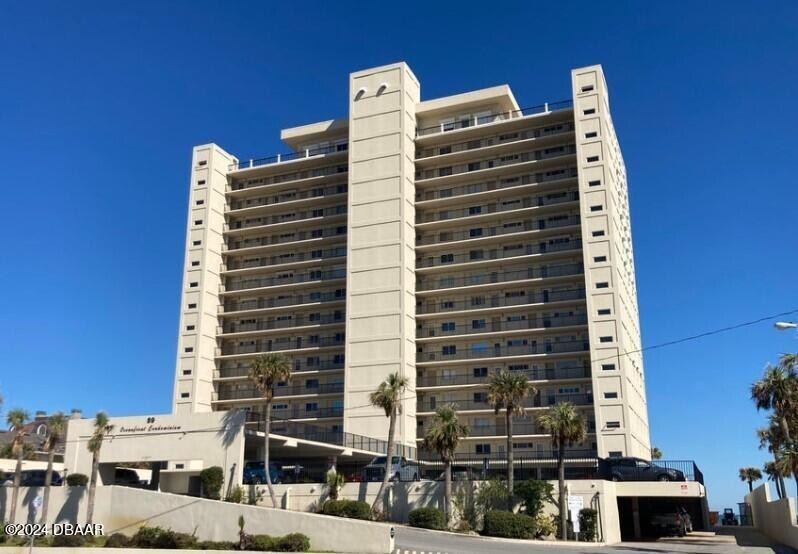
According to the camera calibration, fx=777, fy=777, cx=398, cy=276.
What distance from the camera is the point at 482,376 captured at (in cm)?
7350

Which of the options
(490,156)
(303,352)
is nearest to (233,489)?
(303,352)

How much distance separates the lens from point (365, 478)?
51.8 m

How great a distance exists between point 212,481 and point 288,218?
135 feet

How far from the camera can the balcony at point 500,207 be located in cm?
7562

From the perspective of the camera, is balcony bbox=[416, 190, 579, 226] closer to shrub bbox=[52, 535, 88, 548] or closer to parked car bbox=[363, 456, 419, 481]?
parked car bbox=[363, 456, 419, 481]

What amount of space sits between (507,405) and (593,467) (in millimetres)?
7244

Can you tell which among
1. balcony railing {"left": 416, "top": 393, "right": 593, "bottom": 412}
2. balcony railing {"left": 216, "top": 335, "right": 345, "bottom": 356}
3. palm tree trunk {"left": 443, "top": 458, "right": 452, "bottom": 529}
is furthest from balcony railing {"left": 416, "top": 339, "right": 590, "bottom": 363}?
palm tree trunk {"left": 443, "top": 458, "right": 452, "bottom": 529}

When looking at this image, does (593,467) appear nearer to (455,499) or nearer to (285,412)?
(455,499)

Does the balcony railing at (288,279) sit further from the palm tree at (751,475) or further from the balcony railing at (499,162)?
the palm tree at (751,475)

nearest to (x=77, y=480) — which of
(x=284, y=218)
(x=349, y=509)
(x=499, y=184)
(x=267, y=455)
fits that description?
(x=267, y=455)

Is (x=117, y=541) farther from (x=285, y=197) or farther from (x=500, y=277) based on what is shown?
(x=285, y=197)

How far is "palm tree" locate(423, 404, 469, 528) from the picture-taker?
47062 mm

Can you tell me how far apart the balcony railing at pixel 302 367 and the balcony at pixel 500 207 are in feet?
55.2

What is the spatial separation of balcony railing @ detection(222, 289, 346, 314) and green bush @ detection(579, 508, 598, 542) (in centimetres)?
4067
